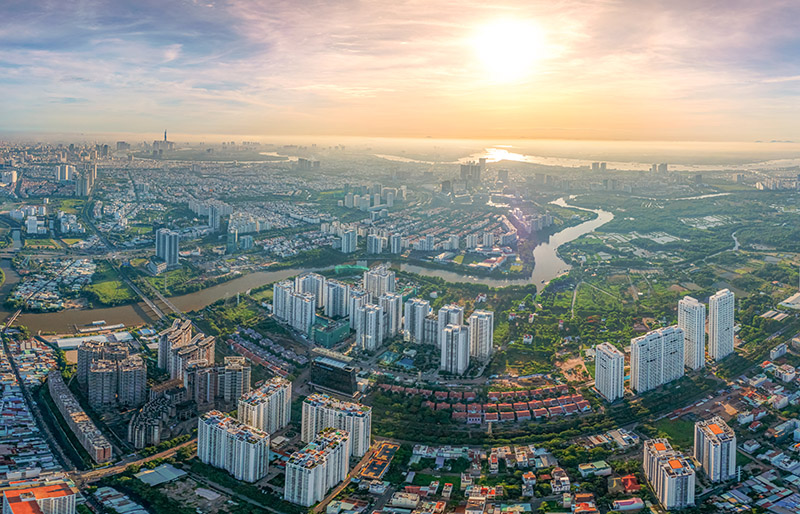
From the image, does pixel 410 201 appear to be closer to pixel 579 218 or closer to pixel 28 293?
pixel 579 218

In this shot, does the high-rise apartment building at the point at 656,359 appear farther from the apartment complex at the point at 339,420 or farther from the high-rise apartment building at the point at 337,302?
the high-rise apartment building at the point at 337,302

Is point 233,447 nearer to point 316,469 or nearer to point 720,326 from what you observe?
point 316,469

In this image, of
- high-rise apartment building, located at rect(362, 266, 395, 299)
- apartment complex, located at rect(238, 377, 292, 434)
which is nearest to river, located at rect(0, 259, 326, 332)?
high-rise apartment building, located at rect(362, 266, 395, 299)

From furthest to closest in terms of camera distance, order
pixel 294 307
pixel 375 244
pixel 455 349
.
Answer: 1. pixel 375 244
2. pixel 294 307
3. pixel 455 349

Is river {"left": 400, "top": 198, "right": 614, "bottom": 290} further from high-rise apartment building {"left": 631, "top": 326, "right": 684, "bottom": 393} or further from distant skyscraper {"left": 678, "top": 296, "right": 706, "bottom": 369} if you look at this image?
high-rise apartment building {"left": 631, "top": 326, "right": 684, "bottom": 393}

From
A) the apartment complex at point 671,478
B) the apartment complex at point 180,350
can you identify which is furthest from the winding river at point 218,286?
the apartment complex at point 671,478

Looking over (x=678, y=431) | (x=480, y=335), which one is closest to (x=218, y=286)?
(x=480, y=335)
